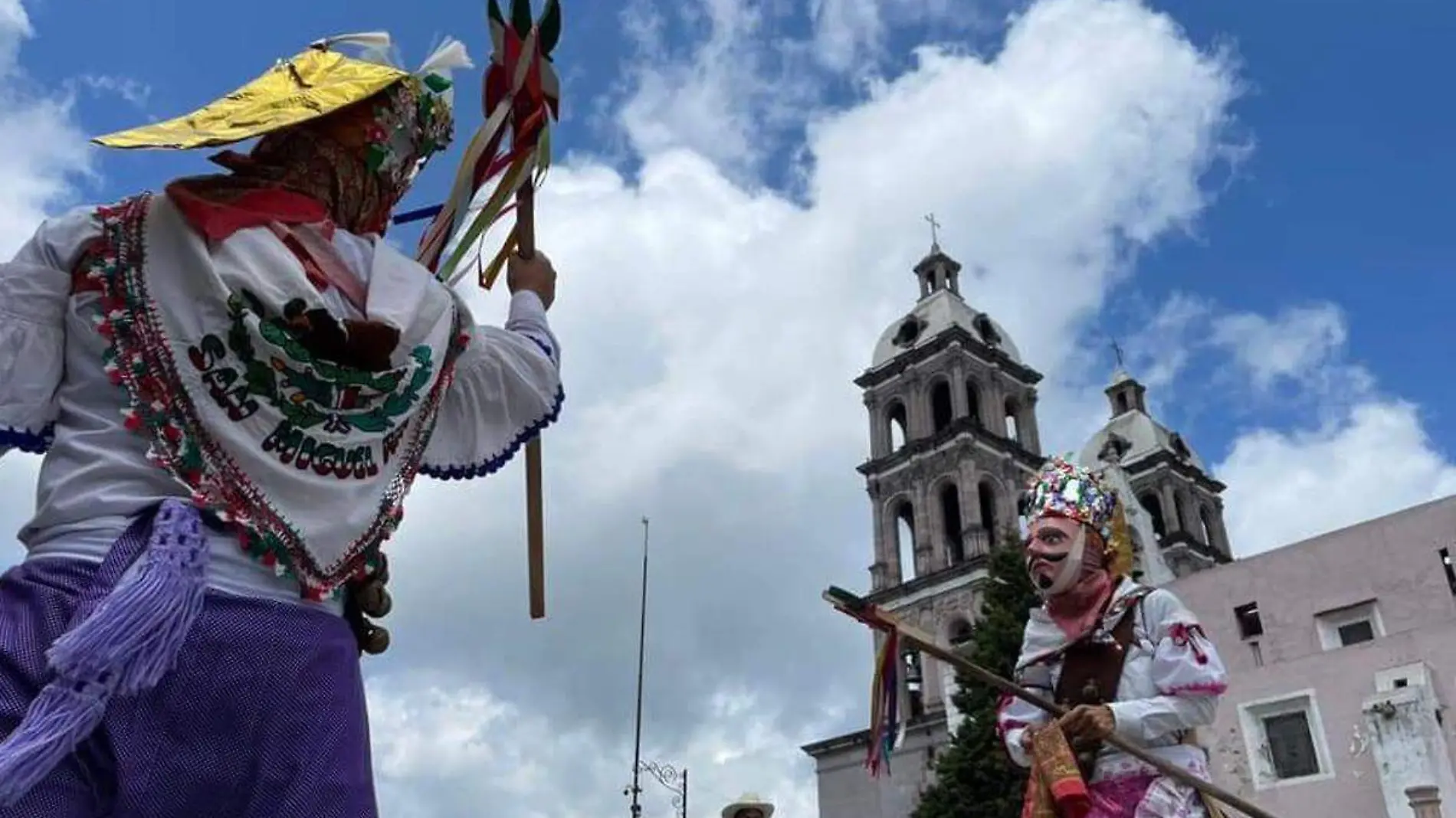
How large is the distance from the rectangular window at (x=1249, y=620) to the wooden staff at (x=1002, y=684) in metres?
25.3

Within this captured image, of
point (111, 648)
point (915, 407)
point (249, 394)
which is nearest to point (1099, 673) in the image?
point (249, 394)

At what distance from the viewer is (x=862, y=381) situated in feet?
163

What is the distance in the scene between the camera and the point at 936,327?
4853 centimetres

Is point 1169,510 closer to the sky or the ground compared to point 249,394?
closer to the sky

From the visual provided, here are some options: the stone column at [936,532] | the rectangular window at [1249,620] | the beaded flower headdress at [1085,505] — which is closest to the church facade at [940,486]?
the stone column at [936,532]

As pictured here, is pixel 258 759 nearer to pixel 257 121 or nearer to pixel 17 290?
pixel 17 290

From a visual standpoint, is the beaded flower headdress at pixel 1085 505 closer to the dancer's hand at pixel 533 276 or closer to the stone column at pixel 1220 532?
the dancer's hand at pixel 533 276

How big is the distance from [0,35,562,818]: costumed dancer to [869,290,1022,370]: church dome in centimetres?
4617

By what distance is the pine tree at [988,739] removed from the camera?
21.8 meters

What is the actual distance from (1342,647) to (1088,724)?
2466 centimetres

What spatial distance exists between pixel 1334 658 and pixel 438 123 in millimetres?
26280

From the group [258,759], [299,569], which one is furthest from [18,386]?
[258,759]

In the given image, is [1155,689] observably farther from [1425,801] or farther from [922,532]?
[922,532]

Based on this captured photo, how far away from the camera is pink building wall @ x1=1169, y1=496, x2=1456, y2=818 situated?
23703 mm
